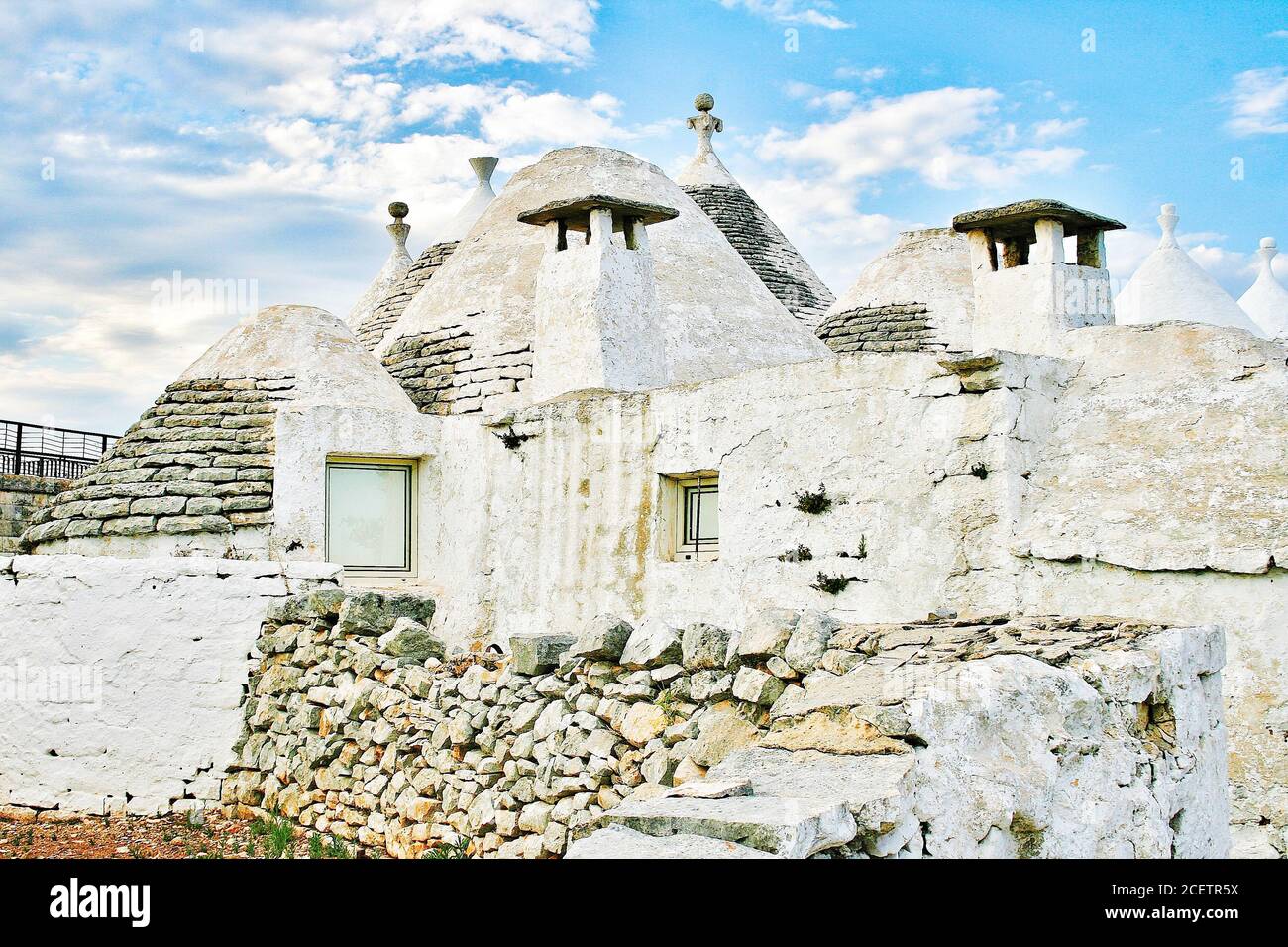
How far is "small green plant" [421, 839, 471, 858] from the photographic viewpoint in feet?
19.2

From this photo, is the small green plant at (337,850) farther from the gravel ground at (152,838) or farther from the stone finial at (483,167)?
the stone finial at (483,167)

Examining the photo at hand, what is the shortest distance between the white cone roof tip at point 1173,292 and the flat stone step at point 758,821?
57.1 feet

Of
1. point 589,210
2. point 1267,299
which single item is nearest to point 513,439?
point 589,210

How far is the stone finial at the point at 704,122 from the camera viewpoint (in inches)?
792

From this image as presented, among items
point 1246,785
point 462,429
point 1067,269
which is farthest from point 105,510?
point 1246,785

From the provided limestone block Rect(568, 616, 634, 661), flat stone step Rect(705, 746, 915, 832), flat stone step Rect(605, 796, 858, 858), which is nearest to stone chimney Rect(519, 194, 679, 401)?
limestone block Rect(568, 616, 634, 661)

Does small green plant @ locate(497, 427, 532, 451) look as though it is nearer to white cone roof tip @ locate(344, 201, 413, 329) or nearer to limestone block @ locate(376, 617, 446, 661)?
limestone block @ locate(376, 617, 446, 661)

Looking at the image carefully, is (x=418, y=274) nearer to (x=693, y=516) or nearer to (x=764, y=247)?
(x=764, y=247)

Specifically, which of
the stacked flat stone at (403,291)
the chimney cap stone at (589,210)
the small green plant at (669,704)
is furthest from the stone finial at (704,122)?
the small green plant at (669,704)

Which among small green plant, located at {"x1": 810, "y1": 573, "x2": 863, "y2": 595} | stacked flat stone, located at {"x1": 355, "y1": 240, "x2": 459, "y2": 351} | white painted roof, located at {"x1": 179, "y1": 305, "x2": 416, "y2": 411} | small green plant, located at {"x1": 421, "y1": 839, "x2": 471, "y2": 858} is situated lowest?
small green plant, located at {"x1": 421, "y1": 839, "x2": 471, "y2": 858}

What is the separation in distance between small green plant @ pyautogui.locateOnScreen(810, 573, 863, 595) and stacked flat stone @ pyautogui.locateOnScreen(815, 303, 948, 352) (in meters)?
7.03

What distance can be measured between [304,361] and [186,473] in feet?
5.22
